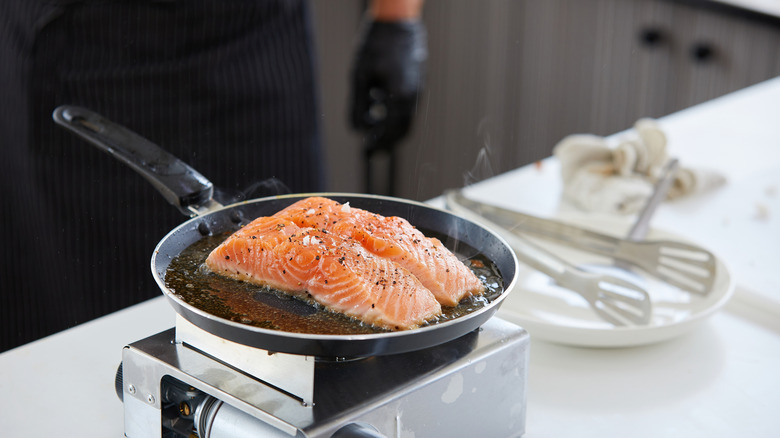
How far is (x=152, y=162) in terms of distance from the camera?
1080 millimetres

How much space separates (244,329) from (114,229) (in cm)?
132

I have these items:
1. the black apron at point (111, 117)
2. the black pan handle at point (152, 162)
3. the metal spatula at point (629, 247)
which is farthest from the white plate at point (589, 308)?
the black apron at point (111, 117)

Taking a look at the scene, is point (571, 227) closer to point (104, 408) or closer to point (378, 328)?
point (378, 328)

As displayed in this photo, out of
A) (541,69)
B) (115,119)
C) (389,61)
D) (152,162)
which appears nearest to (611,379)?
(152,162)

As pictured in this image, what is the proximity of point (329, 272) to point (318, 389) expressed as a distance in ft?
0.45

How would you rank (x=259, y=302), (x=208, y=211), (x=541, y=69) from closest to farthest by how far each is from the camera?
(x=259, y=302)
(x=208, y=211)
(x=541, y=69)

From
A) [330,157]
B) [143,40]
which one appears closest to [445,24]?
[330,157]

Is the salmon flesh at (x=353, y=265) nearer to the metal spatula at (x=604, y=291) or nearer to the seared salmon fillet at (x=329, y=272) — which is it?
Result: the seared salmon fillet at (x=329, y=272)

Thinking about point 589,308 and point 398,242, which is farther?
point 589,308

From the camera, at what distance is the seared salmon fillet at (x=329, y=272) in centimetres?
87

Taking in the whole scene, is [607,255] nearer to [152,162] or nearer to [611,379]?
[611,379]

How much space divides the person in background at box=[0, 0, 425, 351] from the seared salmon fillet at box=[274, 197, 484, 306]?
0.94m

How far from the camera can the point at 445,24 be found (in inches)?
181

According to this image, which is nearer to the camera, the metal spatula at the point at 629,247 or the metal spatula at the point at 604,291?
the metal spatula at the point at 604,291
